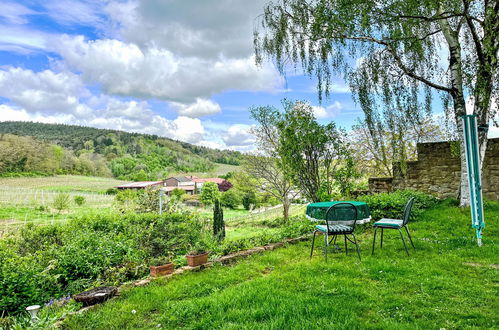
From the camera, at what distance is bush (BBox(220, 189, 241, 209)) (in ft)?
106

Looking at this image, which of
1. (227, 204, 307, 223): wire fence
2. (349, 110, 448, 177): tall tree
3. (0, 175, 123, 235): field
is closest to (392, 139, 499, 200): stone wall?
(349, 110, 448, 177): tall tree

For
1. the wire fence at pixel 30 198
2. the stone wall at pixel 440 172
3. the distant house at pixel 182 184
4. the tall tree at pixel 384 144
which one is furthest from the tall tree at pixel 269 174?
the distant house at pixel 182 184

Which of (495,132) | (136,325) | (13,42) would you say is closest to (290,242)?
(136,325)

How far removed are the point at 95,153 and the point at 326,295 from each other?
156ft

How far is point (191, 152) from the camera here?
5556 cm

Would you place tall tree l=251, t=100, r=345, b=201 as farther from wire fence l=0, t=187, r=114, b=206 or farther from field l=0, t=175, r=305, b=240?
wire fence l=0, t=187, r=114, b=206

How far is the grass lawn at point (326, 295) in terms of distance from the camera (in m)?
2.16

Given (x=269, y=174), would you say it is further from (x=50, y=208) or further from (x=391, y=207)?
(x=50, y=208)

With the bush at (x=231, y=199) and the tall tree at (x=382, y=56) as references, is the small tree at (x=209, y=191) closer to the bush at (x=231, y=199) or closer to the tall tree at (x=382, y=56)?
the bush at (x=231, y=199)

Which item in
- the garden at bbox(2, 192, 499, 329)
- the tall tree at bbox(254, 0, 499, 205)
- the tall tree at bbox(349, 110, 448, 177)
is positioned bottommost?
the garden at bbox(2, 192, 499, 329)

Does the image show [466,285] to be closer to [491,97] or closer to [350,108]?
[350,108]

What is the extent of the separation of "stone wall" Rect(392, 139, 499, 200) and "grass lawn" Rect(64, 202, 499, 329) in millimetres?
4314

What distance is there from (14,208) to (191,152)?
37.7 meters

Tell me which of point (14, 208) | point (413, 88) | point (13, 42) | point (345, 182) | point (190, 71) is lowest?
point (14, 208)
